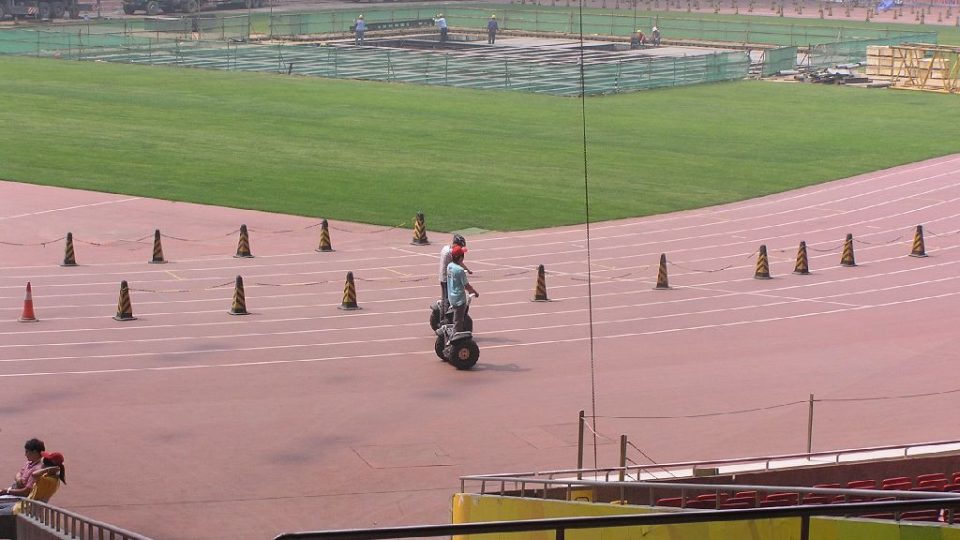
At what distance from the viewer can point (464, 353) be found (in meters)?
25.8

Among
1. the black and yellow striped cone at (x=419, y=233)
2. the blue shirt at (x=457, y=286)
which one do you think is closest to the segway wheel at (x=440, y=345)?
the blue shirt at (x=457, y=286)

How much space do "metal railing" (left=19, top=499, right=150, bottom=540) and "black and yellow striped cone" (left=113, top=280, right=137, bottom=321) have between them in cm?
1295

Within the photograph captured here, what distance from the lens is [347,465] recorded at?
20.6 m

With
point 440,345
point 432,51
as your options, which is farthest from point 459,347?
point 432,51

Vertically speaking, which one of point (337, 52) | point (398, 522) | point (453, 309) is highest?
point (337, 52)

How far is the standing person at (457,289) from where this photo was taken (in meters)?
25.7

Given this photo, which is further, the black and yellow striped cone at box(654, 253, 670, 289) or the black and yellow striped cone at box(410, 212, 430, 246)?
the black and yellow striped cone at box(410, 212, 430, 246)

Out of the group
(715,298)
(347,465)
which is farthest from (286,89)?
(347,465)

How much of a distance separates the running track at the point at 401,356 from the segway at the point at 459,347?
11.3 inches

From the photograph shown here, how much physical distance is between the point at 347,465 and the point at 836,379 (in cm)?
889

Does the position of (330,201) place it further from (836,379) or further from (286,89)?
(286,89)

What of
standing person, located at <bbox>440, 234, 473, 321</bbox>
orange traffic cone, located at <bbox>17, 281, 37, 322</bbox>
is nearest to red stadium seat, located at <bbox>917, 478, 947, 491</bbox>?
standing person, located at <bbox>440, 234, 473, 321</bbox>

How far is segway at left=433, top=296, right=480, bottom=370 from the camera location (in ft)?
84.5

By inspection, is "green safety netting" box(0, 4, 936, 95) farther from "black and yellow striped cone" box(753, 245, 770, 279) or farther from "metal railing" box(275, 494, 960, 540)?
"metal railing" box(275, 494, 960, 540)
